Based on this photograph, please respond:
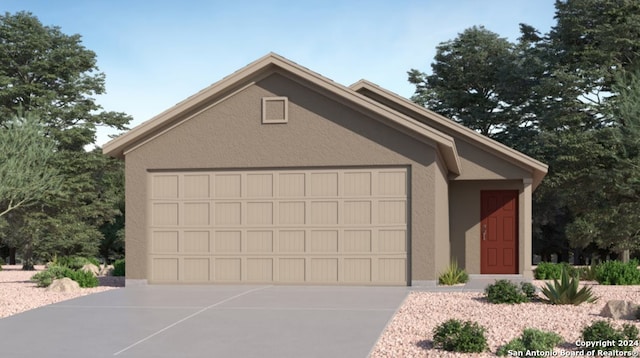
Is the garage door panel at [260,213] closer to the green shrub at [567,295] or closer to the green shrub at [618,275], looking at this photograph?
the green shrub at [567,295]

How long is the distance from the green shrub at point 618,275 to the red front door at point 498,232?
290 centimetres

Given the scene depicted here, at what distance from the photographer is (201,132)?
60.2 ft

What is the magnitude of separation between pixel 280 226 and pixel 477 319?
688cm

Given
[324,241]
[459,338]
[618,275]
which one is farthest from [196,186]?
[618,275]

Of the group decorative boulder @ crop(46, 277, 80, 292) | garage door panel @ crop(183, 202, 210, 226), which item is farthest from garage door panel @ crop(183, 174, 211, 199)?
decorative boulder @ crop(46, 277, 80, 292)

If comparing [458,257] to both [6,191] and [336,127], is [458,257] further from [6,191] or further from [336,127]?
[6,191]

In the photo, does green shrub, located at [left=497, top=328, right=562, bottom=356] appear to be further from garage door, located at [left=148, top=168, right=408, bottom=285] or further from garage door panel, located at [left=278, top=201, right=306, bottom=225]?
garage door panel, located at [left=278, top=201, right=306, bottom=225]

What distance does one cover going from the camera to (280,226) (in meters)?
18.0

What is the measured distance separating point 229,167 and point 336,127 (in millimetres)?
2849

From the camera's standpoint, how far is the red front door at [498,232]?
21953 millimetres

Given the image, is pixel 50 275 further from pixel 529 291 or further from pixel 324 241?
pixel 529 291

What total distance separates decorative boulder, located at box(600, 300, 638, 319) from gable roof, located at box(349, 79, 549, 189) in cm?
820

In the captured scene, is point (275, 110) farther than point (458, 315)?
Yes

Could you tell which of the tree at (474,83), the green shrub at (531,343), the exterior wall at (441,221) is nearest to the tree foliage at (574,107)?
the tree at (474,83)
